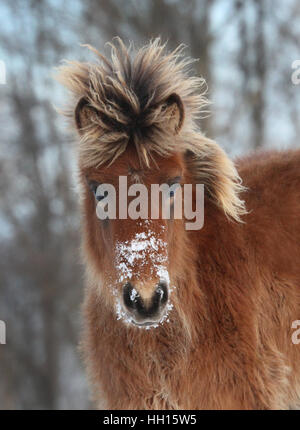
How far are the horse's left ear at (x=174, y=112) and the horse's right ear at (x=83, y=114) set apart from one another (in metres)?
0.55

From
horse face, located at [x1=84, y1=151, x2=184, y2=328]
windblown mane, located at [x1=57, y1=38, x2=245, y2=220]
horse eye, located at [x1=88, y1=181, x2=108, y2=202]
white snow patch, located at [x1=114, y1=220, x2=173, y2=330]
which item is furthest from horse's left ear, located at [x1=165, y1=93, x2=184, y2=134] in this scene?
white snow patch, located at [x1=114, y1=220, x2=173, y2=330]

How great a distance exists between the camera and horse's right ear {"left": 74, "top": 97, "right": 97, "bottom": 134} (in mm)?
3560

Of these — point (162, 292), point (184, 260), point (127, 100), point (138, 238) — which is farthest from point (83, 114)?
point (162, 292)

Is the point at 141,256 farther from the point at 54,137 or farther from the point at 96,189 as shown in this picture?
the point at 54,137

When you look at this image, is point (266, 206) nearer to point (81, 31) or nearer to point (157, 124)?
point (157, 124)

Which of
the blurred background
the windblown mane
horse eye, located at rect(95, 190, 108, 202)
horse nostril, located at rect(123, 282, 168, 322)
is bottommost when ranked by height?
horse nostril, located at rect(123, 282, 168, 322)

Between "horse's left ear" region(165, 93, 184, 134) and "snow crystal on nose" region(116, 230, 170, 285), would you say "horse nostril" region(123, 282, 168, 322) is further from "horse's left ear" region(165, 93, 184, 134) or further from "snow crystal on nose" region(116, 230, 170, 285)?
"horse's left ear" region(165, 93, 184, 134)

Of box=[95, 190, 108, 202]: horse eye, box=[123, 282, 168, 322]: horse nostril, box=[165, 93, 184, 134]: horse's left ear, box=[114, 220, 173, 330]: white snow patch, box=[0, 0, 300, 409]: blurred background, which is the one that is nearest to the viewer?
box=[123, 282, 168, 322]: horse nostril

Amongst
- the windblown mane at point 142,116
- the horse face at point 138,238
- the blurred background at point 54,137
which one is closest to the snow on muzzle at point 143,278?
the horse face at point 138,238

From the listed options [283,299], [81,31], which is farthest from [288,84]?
[283,299]

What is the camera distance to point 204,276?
151 inches

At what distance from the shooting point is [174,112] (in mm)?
3568

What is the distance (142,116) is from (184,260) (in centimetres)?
117

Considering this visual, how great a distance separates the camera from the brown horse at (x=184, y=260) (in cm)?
347
